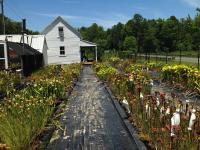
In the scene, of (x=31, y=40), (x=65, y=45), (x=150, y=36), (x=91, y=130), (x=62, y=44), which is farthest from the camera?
(x=150, y=36)

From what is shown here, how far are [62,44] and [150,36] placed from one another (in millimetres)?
51141

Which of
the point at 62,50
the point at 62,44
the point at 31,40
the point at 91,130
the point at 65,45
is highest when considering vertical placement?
the point at 31,40

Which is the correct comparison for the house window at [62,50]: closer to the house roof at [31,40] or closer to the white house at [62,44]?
the white house at [62,44]

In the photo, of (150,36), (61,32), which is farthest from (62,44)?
(150,36)

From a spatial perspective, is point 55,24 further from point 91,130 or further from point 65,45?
point 91,130

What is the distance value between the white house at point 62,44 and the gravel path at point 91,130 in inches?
1685

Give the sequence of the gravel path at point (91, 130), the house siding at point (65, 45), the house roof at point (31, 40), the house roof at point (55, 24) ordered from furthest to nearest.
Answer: the house roof at point (55, 24)
the house siding at point (65, 45)
the house roof at point (31, 40)
the gravel path at point (91, 130)

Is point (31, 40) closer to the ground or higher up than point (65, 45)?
higher up

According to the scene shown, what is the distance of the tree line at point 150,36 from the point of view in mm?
97275

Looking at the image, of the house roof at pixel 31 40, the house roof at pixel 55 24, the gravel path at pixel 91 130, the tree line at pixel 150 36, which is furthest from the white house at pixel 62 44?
the gravel path at pixel 91 130

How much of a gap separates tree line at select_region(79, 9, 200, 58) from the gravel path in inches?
2894

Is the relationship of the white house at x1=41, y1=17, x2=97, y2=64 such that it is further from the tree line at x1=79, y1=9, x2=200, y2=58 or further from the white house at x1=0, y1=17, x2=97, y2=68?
the tree line at x1=79, y1=9, x2=200, y2=58

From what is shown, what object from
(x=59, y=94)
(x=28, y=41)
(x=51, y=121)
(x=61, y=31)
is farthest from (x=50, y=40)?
(x=51, y=121)

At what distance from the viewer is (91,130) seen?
10.5 metres
